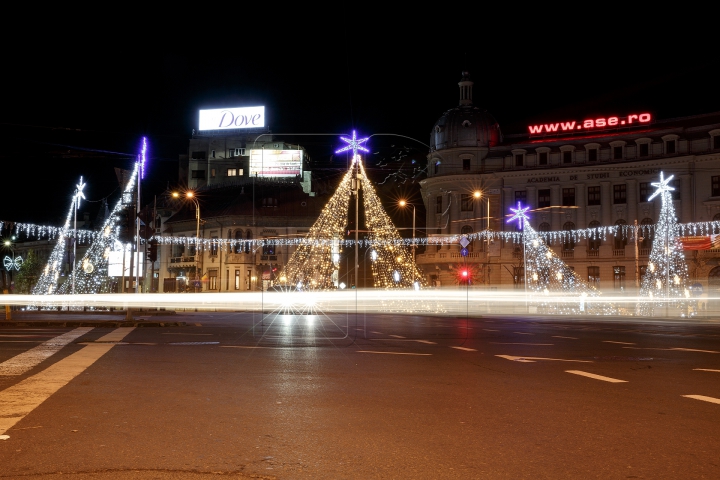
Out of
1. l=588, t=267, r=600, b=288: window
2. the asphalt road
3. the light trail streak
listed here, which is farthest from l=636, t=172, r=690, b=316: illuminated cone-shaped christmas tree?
the asphalt road

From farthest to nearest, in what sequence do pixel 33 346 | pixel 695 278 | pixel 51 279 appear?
pixel 51 279 < pixel 695 278 < pixel 33 346

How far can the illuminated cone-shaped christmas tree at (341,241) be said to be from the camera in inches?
1441

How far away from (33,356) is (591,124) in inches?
2437

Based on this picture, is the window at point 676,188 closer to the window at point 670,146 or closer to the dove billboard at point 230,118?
the window at point 670,146

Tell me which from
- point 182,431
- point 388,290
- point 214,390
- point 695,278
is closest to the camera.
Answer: point 182,431

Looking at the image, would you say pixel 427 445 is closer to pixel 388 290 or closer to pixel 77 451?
pixel 77 451

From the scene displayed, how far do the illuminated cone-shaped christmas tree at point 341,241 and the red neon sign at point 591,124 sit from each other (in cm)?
2872

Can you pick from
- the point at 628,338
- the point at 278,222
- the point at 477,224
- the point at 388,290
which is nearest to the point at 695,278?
the point at 477,224

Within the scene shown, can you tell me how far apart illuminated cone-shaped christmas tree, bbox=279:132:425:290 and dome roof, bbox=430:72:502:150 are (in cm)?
2748

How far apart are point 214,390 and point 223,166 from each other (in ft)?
274

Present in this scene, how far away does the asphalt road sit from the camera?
5.90m

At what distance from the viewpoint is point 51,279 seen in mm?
66812

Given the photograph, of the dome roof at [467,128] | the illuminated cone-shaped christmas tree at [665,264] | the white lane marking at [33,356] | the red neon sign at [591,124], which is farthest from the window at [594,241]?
the white lane marking at [33,356]

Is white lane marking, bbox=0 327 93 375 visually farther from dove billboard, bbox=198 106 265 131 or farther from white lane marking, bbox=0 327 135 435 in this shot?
dove billboard, bbox=198 106 265 131
